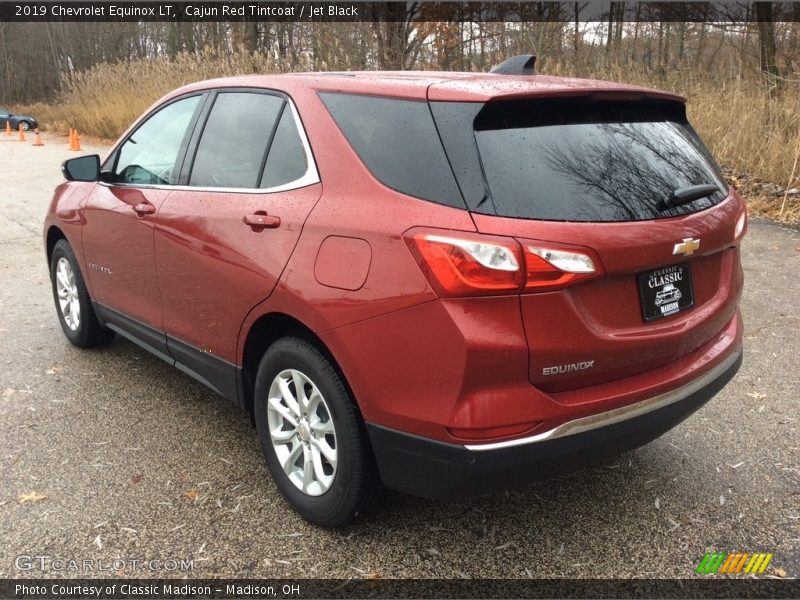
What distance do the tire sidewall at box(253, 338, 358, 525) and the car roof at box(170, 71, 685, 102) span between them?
1.03m

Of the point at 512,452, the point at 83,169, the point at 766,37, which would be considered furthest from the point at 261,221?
the point at 766,37

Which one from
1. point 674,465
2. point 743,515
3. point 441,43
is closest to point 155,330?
point 674,465

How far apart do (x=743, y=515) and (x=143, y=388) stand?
332 centimetres

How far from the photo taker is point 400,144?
241 cm

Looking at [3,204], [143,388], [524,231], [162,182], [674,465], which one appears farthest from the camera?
[3,204]

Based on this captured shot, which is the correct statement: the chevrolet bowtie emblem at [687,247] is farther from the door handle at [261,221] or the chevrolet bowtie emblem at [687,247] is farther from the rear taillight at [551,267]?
the door handle at [261,221]

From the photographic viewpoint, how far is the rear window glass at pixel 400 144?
2256 mm

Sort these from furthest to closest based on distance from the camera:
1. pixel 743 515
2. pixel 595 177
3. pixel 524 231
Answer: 1. pixel 743 515
2. pixel 595 177
3. pixel 524 231

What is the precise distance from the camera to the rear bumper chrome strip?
7.09 feet

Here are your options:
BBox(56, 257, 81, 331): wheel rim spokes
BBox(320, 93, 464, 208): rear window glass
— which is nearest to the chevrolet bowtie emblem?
BBox(320, 93, 464, 208): rear window glass

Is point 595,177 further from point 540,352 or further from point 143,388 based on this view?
point 143,388

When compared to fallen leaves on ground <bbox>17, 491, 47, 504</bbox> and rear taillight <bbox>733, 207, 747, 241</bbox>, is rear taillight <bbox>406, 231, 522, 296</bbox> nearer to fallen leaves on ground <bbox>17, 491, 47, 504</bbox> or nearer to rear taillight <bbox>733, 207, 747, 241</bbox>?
rear taillight <bbox>733, 207, 747, 241</bbox>

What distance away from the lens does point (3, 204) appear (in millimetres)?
11133

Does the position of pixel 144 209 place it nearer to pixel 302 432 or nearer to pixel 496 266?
pixel 302 432
